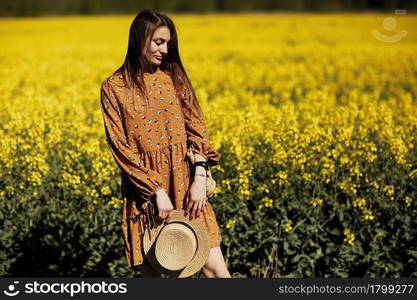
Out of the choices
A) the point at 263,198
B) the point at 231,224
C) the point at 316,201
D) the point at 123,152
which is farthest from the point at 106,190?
the point at 123,152

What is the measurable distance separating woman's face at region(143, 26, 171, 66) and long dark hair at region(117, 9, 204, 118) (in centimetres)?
2

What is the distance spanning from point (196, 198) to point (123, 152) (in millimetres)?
396

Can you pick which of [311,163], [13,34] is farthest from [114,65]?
[13,34]

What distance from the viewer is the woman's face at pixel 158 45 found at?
2852 mm

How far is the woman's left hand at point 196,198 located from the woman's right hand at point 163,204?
0.11m

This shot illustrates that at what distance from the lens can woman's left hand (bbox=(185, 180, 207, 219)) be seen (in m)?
2.94

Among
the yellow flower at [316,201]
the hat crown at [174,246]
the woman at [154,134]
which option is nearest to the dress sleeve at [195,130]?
the woman at [154,134]

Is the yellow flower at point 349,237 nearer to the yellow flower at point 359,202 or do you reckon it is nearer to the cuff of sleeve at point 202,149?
the yellow flower at point 359,202

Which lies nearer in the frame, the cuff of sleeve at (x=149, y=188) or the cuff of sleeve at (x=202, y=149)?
the cuff of sleeve at (x=149, y=188)

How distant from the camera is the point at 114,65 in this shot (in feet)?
40.7

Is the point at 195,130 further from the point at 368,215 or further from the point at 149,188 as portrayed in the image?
the point at 368,215

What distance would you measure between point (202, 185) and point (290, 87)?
746 cm

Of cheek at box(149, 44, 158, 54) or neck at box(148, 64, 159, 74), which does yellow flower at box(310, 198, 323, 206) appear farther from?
cheek at box(149, 44, 158, 54)

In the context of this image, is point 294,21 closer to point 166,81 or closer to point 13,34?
point 13,34
